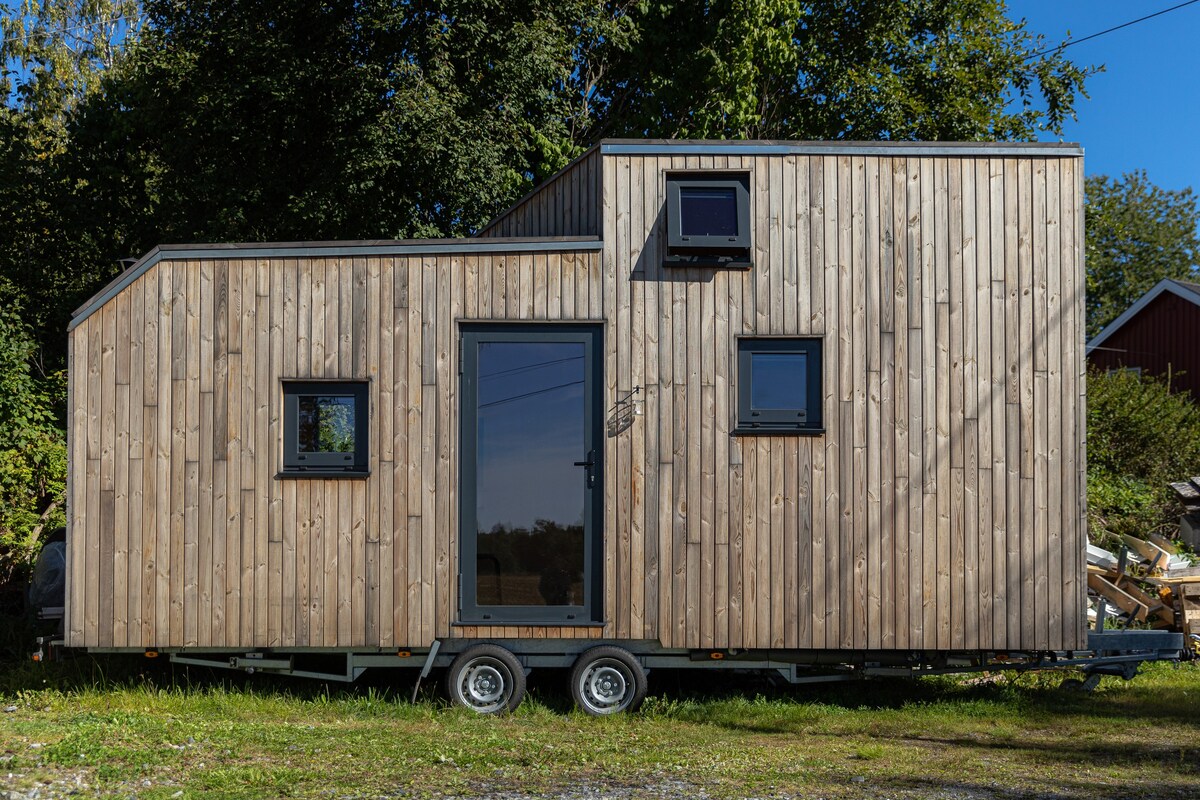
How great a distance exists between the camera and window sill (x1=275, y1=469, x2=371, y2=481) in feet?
24.3

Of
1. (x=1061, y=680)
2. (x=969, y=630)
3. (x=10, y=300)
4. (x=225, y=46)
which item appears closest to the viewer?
(x=969, y=630)

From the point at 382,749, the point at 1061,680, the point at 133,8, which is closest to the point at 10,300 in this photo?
the point at 133,8

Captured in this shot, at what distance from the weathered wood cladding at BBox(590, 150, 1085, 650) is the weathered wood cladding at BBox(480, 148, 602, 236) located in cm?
32

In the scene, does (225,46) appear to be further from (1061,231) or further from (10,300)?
(1061,231)

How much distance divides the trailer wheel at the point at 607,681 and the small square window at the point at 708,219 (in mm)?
2927

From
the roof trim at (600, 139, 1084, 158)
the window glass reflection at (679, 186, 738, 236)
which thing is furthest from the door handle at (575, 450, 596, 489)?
the roof trim at (600, 139, 1084, 158)

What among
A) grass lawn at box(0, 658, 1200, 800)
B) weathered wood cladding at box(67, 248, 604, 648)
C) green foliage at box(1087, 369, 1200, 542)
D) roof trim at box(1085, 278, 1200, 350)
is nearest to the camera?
grass lawn at box(0, 658, 1200, 800)

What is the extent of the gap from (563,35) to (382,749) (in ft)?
39.4

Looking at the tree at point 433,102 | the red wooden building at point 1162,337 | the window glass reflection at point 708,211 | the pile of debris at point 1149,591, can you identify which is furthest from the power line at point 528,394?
the red wooden building at point 1162,337

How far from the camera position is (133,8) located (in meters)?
25.3

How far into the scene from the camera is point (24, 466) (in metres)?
11.5

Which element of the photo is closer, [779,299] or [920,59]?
[779,299]

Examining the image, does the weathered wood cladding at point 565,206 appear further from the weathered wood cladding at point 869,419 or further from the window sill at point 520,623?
the window sill at point 520,623

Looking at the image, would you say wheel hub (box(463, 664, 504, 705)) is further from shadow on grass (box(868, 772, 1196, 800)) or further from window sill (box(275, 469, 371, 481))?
shadow on grass (box(868, 772, 1196, 800))
